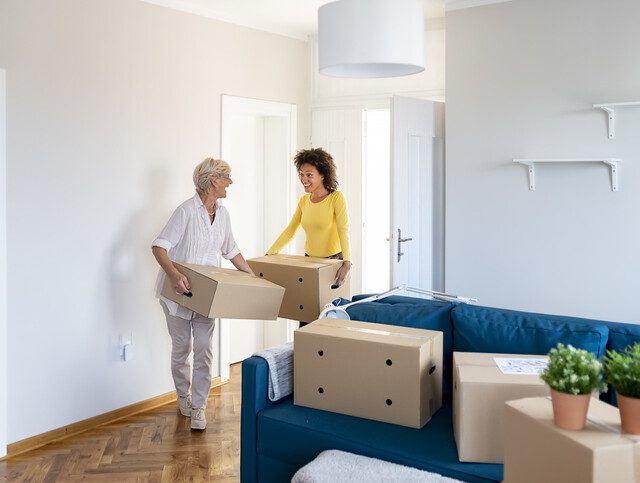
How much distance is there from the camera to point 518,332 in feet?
8.69

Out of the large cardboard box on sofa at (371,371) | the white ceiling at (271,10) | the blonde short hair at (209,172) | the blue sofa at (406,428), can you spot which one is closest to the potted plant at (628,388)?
the blue sofa at (406,428)

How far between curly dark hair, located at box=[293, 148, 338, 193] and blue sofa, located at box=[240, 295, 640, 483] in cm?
145

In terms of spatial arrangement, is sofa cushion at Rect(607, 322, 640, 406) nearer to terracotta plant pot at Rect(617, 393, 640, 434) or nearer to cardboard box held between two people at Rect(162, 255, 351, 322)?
terracotta plant pot at Rect(617, 393, 640, 434)

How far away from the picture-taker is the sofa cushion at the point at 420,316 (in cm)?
284

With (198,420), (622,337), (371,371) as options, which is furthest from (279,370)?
(198,420)

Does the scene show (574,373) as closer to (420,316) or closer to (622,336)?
(622,336)

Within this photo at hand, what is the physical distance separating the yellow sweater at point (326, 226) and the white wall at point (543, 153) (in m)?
0.96

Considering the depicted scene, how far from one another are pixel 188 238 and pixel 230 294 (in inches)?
27.0

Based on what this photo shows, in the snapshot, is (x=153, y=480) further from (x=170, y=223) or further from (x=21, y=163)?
(x=21, y=163)

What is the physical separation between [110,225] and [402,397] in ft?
7.56

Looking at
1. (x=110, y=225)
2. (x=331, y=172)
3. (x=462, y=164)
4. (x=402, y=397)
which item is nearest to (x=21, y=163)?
(x=110, y=225)

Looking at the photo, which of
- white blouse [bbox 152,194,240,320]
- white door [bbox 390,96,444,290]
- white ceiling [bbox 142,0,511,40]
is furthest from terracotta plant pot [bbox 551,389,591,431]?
white ceiling [bbox 142,0,511,40]

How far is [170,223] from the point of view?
3834 mm

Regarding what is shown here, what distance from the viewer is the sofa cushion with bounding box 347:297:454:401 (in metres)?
2.84
